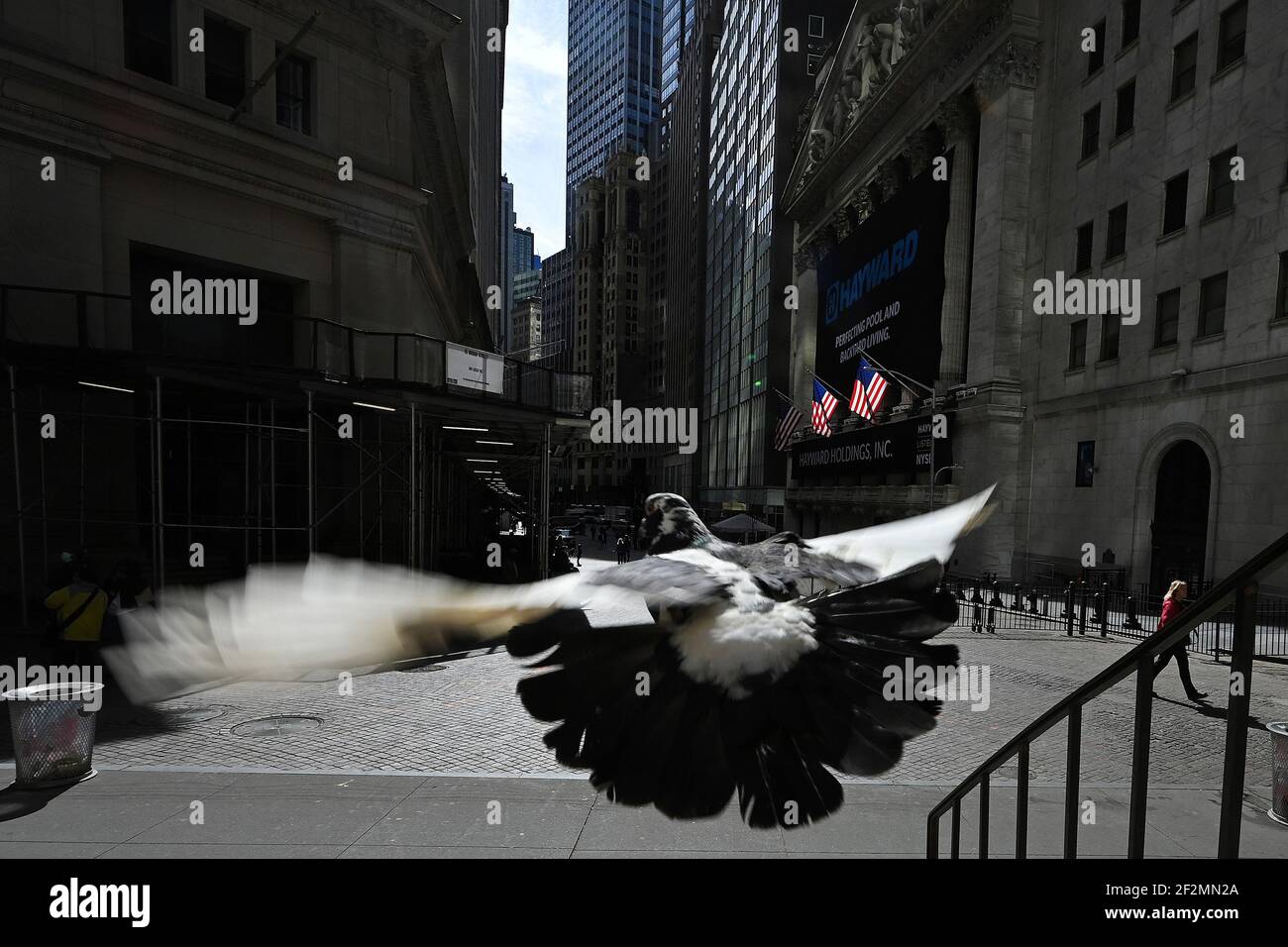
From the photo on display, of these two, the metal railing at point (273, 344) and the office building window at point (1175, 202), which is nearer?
the metal railing at point (273, 344)

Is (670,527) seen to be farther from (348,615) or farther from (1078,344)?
(1078,344)

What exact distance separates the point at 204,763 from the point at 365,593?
5896 mm

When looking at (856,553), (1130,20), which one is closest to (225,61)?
(856,553)

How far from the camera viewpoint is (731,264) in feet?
224

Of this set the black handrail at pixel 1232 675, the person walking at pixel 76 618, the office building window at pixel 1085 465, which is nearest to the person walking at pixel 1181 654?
the black handrail at pixel 1232 675

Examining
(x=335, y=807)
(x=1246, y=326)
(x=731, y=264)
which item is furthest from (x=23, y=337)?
(x=731, y=264)

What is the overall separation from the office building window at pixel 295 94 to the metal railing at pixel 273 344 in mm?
4664

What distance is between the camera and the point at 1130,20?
21188 millimetres

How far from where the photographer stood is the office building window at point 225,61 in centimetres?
1438

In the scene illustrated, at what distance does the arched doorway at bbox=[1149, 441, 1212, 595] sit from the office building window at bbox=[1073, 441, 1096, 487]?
200 centimetres

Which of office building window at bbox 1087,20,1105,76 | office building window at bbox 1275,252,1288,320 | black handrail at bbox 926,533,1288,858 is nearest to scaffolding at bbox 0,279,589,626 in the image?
black handrail at bbox 926,533,1288,858

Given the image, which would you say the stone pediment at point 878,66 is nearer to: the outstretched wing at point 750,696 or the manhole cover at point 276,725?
the outstretched wing at point 750,696

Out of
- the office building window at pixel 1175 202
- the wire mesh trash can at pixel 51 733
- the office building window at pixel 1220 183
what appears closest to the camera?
the wire mesh trash can at pixel 51 733
